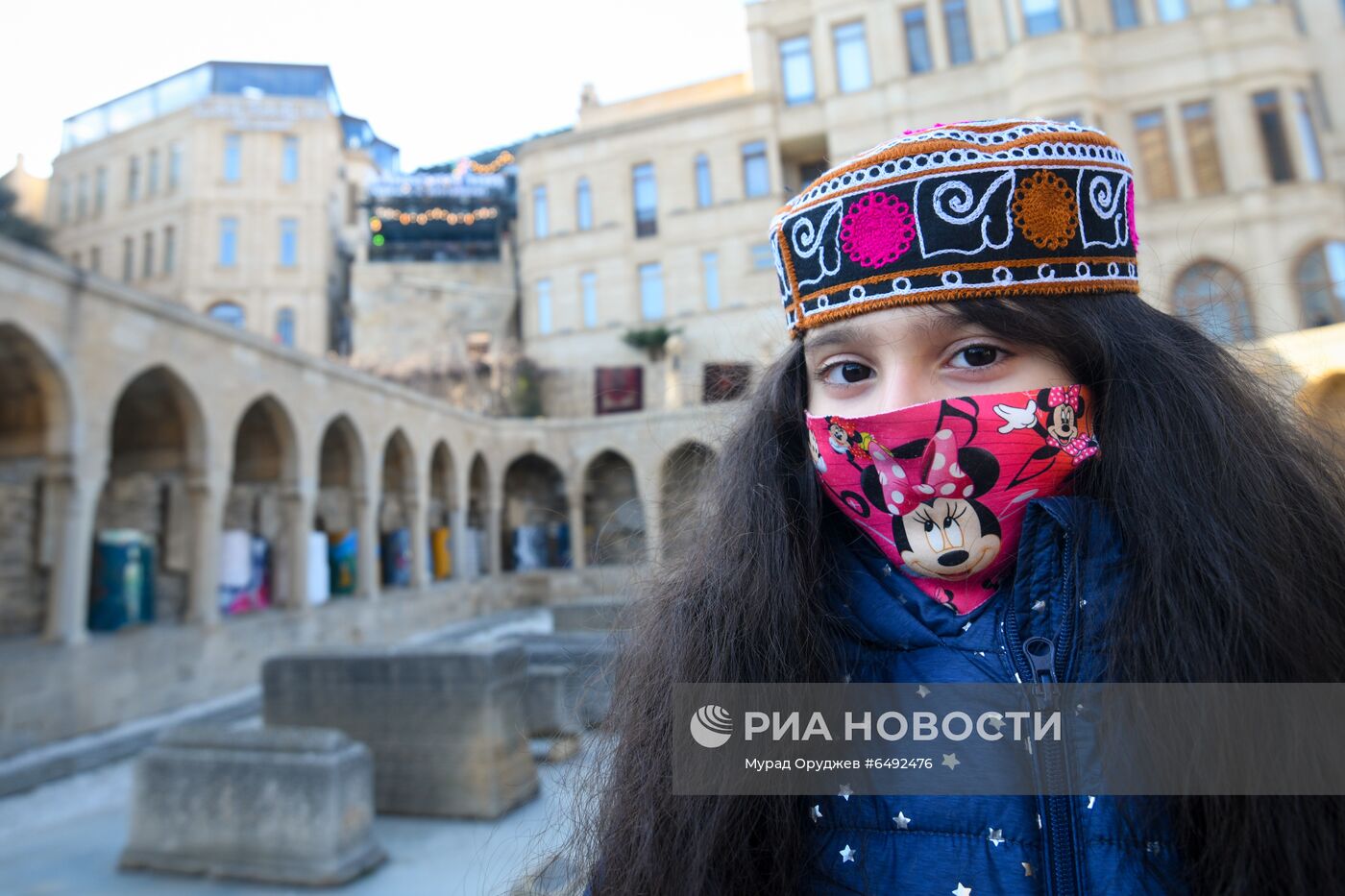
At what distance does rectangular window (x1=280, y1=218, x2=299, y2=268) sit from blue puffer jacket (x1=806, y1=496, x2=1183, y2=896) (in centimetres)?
3544

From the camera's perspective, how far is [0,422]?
947 cm

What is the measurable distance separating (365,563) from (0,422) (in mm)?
5212

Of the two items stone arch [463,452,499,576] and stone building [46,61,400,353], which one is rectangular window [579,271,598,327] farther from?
stone building [46,61,400,353]

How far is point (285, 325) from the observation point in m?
31.2

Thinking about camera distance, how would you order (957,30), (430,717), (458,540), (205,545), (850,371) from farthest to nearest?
(957,30) < (458,540) < (205,545) < (430,717) < (850,371)

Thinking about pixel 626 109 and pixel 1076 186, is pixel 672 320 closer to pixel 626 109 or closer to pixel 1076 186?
pixel 626 109

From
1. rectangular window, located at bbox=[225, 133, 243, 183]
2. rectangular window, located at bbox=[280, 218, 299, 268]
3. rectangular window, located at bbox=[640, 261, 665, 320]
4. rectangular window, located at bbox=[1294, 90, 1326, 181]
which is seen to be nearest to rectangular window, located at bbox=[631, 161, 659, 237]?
rectangular window, located at bbox=[640, 261, 665, 320]

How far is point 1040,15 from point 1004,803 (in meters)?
24.5

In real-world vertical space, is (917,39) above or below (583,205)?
above

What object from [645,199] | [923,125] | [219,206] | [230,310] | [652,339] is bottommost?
[652,339]

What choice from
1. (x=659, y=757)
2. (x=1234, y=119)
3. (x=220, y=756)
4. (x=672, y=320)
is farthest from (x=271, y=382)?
(x=1234, y=119)

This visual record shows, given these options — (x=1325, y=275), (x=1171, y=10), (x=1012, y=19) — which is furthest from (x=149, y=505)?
(x=1171, y=10)

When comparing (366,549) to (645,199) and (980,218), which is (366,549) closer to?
(980,218)

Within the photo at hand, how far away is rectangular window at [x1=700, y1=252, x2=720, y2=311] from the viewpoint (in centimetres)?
2435
